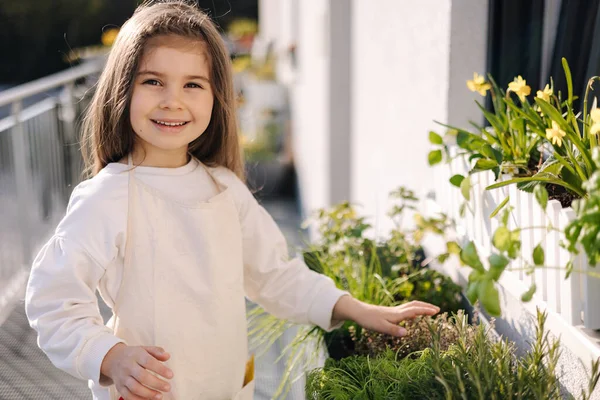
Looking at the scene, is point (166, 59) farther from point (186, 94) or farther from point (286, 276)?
point (286, 276)

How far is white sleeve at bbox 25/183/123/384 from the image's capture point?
1501 mm

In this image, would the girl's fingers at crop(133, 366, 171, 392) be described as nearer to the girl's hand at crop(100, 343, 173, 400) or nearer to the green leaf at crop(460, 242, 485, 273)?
→ the girl's hand at crop(100, 343, 173, 400)

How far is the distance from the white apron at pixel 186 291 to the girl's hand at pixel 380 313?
0.84ft

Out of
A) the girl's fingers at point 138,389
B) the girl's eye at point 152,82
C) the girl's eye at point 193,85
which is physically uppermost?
the girl's eye at point 152,82

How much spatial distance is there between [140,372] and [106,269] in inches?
11.7

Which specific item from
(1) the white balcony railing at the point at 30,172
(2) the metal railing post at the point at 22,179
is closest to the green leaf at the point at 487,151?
(1) the white balcony railing at the point at 30,172

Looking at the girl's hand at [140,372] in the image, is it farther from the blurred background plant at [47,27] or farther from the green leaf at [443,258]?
the blurred background plant at [47,27]

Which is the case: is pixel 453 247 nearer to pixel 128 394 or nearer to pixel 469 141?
pixel 469 141

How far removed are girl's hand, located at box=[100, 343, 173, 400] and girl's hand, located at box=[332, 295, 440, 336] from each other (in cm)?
55

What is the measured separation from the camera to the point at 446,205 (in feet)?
7.28

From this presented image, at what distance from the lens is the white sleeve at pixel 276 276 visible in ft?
6.26

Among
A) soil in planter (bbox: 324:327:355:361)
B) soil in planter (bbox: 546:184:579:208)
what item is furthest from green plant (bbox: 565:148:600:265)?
soil in planter (bbox: 324:327:355:361)

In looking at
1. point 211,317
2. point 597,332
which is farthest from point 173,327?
point 597,332

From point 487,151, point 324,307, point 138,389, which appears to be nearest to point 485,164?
point 487,151
